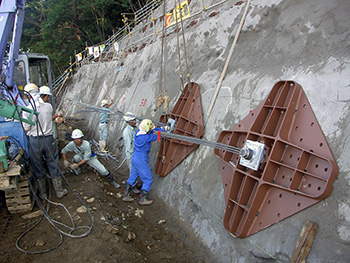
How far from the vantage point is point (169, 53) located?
805cm

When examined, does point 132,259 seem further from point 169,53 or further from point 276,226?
point 169,53

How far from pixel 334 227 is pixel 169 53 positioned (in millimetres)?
6493

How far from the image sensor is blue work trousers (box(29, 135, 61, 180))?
536 centimetres

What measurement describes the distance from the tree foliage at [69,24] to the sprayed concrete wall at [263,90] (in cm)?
1900

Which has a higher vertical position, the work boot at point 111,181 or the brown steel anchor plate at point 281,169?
the brown steel anchor plate at point 281,169

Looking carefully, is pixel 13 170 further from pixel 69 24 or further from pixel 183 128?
pixel 69 24

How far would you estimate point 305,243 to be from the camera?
9.71 feet

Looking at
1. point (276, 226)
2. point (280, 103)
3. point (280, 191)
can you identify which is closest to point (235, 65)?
point (280, 103)

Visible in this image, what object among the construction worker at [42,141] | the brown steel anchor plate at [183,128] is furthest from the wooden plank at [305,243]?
the construction worker at [42,141]

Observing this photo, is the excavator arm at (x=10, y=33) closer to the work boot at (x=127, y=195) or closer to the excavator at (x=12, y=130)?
the excavator at (x=12, y=130)

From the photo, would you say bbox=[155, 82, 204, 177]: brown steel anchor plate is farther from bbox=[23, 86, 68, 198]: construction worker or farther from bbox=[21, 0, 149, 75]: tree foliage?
bbox=[21, 0, 149, 75]: tree foliage


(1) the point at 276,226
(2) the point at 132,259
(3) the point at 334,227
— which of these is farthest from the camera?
(2) the point at 132,259

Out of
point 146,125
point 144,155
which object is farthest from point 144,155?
point 146,125

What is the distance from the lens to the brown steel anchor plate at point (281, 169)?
3.15 meters
